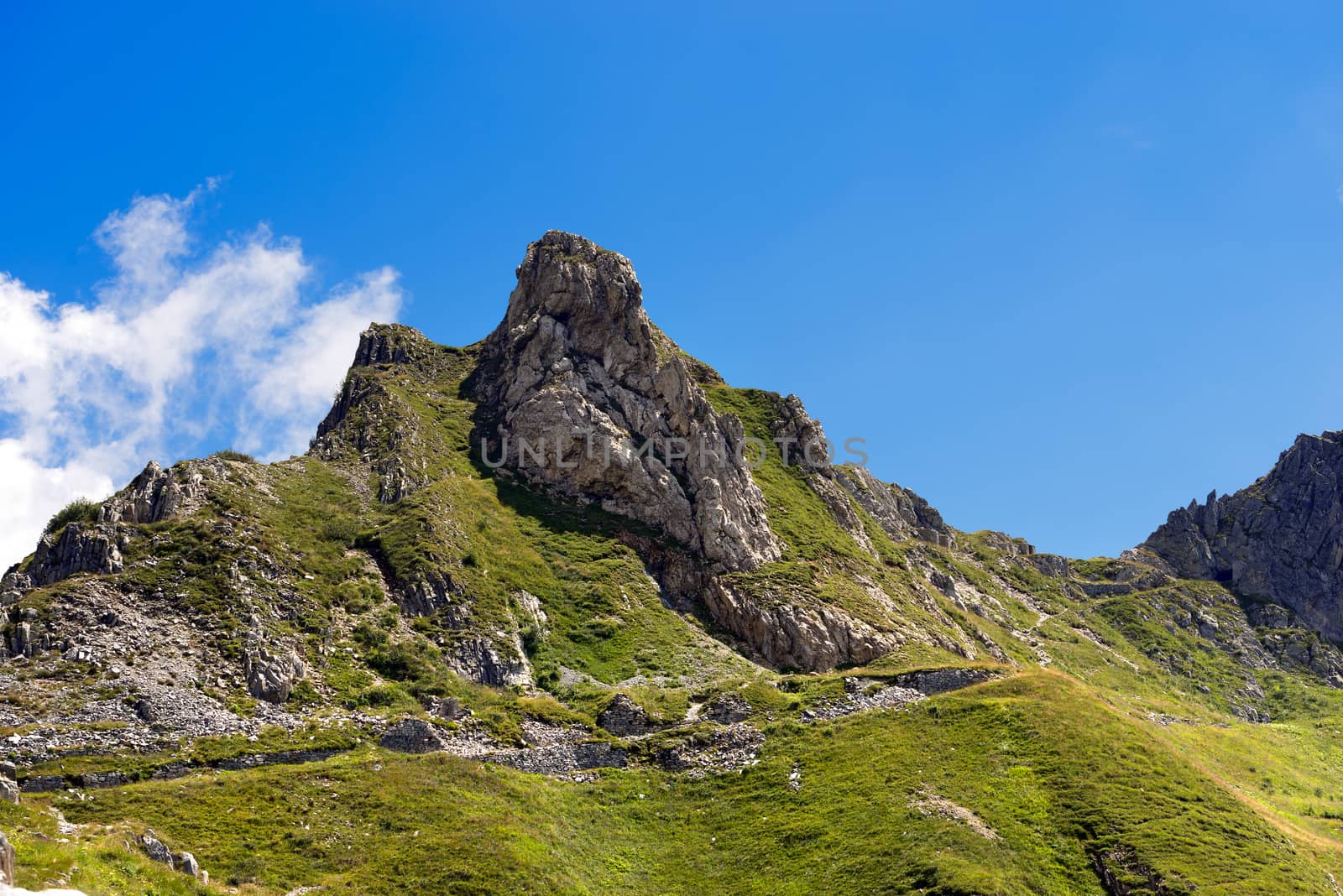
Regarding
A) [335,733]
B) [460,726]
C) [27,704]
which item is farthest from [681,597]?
[27,704]

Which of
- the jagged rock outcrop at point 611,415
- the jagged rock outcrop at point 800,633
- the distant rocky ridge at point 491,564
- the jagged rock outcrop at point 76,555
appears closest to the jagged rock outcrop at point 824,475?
the distant rocky ridge at point 491,564

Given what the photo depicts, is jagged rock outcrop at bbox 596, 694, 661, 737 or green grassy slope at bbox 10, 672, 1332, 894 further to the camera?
jagged rock outcrop at bbox 596, 694, 661, 737

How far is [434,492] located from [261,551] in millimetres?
23098

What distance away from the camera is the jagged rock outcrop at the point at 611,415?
117125 mm

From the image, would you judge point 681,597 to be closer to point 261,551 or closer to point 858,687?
point 858,687

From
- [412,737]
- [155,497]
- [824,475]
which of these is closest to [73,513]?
[155,497]

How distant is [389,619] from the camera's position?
8838 centimetres

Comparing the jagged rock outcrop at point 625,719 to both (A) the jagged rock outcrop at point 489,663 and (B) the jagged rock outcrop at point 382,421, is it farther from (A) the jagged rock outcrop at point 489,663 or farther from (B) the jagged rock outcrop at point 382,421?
(B) the jagged rock outcrop at point 382,421

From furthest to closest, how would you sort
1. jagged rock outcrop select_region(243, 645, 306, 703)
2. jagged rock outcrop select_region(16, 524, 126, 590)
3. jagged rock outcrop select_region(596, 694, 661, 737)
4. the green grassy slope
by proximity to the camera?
jagged rock outcrop select_region(16, 524, 126, 590)
jagged rock outcrop select_region(596, 694, 661, 737)
jagged rock outcrop select_region(243, 645, 306, 703)
the green grassy slope

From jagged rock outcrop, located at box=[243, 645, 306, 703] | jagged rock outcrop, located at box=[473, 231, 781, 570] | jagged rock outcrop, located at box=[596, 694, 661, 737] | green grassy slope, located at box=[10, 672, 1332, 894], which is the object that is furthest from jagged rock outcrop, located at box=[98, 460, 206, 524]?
jagged rock outcrop, located at box=[596, 694, 661, 737]

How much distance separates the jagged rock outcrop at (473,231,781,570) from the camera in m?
117

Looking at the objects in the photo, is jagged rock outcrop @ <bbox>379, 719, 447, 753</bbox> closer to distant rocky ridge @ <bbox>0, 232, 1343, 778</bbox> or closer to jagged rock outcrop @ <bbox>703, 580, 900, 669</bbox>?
distant rocky ridge @ <bbox>0, 232, 1343, 778</bbox>

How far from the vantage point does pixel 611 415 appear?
123 meters

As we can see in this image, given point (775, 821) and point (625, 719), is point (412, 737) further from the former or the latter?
point (775, 821)
